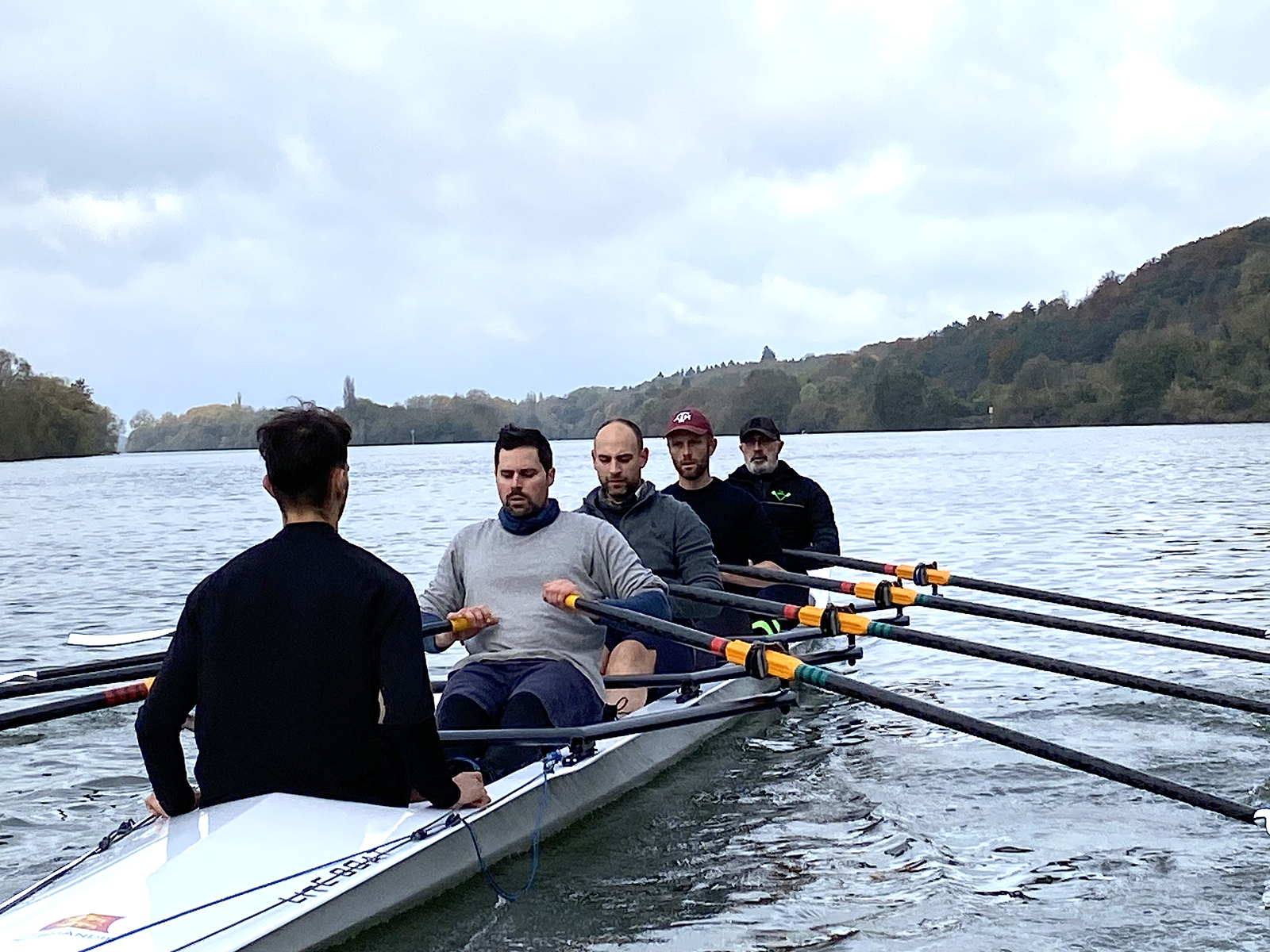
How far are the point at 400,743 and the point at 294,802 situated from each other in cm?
45

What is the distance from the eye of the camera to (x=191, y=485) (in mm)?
68188

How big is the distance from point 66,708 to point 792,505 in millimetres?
7113

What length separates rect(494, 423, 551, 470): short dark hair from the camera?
253 inches

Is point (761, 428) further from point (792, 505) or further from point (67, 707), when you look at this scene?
point (67, 707)

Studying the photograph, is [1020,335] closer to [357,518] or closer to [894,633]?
[357,518]

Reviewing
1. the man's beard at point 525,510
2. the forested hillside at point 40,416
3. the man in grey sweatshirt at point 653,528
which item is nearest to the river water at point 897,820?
the man in grey sweatshirt at point 653,528

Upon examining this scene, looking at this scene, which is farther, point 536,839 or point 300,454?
point 536,839

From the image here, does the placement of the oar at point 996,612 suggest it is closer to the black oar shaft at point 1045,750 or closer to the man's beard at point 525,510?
the black oar shaft at point 1045,750

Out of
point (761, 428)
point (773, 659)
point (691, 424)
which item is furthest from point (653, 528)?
point (761, 428)

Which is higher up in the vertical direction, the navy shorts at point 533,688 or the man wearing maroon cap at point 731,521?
the man wearing maroon cap at point 731,521

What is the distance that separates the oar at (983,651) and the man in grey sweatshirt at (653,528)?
0.80 ft

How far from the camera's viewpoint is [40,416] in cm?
10569

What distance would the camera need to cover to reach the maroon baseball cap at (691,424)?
9.34 metres

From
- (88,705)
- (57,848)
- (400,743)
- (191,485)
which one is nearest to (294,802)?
(400,743)
